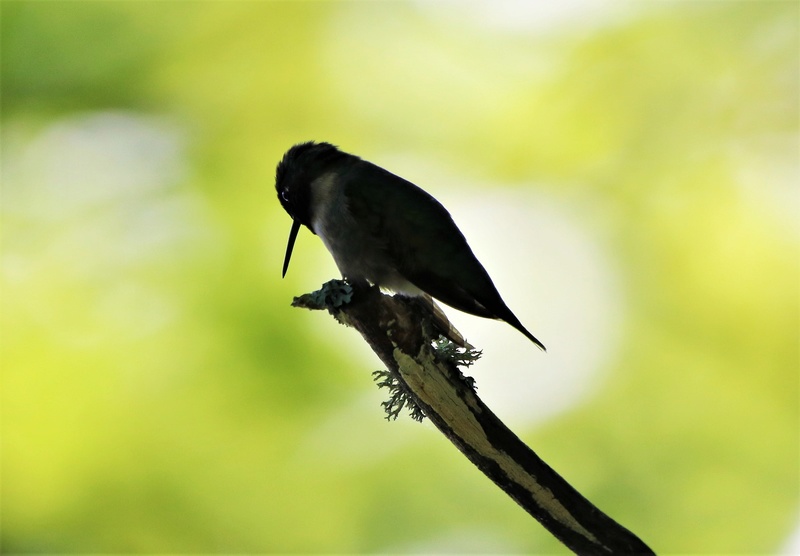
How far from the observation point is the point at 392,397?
2576mm

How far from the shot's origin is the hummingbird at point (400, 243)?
2.73m

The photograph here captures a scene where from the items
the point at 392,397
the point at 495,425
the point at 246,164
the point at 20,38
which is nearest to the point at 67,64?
the point at 20,38

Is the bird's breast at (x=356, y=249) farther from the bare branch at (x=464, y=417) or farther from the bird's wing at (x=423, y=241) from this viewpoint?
the bare branch at (x=464, y=417)

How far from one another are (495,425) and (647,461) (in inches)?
90.6

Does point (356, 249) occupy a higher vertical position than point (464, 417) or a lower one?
higher

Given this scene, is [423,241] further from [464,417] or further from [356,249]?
[464,417]

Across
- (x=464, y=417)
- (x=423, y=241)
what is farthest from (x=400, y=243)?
(x=464, y=417)

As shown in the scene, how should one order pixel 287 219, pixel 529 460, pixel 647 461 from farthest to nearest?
pixel 287 219
pixel 647 461
pixel 529 460

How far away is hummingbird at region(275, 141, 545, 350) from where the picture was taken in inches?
107

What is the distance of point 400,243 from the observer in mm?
2787

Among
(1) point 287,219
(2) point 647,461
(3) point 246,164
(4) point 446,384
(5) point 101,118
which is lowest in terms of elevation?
(4) point 446,384

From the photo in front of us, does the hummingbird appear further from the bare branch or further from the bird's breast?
the bare branch

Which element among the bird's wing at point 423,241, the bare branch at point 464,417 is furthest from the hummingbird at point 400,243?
the bare branch at point 464,417

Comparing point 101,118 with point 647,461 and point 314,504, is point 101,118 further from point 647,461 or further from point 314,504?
point 647,461
